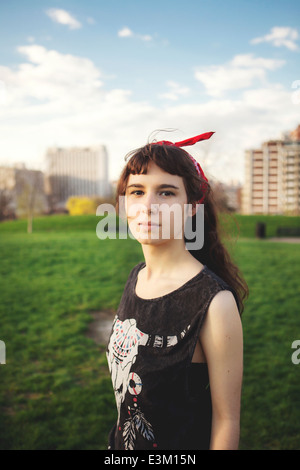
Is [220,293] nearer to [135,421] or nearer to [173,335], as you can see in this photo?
[173,335]

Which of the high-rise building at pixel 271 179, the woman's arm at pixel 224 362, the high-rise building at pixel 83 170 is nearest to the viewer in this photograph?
the woman's arm at pixel 224 362

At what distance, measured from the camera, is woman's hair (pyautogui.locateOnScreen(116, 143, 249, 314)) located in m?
1.46

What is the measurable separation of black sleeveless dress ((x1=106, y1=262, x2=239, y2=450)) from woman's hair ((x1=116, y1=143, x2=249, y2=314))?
31 cm

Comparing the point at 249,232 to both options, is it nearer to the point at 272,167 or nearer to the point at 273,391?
the point at 273,391

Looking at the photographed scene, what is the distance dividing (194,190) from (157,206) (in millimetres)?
203

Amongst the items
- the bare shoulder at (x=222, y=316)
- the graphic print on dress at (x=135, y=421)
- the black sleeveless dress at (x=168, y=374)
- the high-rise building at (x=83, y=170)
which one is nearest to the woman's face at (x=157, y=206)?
the black sleeveless dress at (x=168, y=374)

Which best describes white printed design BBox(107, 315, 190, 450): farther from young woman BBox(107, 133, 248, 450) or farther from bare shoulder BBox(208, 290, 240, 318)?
bare shoulder BBox(208, 290, 240, 318)

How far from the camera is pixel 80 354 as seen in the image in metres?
5.20

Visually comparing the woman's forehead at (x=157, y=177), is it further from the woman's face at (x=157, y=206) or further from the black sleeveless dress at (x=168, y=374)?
the black sleeveless dress at (x=168, y=374)

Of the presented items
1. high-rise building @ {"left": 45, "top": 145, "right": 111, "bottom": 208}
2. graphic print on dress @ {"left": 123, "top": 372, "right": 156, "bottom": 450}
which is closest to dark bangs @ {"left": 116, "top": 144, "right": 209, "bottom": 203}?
graphic print on dress @ {"left": 123, "top": 372, "right": 156, "bottom": 450}

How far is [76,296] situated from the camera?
784 cm

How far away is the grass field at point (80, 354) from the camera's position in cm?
363

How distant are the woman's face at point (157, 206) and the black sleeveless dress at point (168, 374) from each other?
23cm

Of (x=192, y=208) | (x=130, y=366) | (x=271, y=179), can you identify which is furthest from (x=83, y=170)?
(x=130, y=366)
